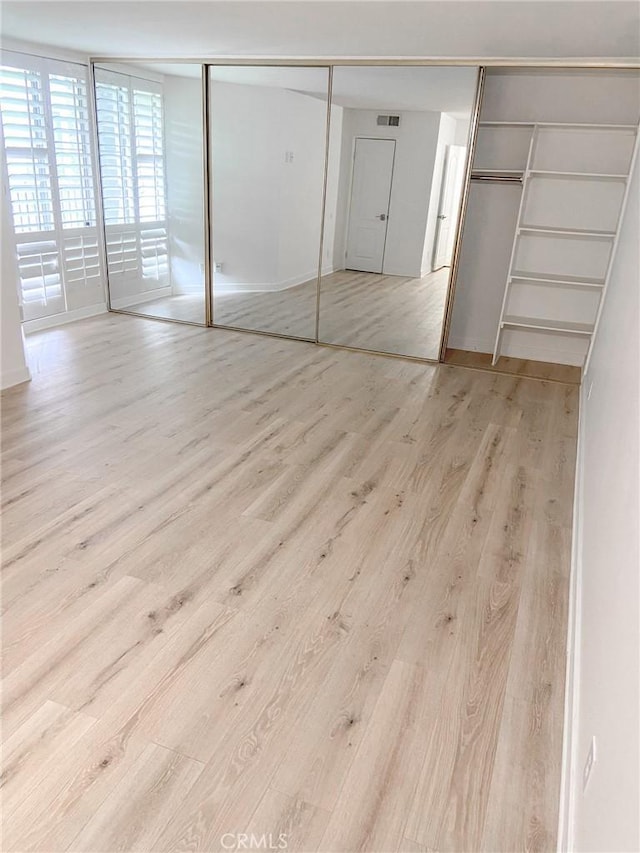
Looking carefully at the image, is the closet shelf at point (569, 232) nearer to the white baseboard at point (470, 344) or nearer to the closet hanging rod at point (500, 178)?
the closet hanging rod at point (500, 178)

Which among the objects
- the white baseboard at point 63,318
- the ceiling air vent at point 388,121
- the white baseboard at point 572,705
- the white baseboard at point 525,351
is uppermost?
the ceiling air vent at point 388,121

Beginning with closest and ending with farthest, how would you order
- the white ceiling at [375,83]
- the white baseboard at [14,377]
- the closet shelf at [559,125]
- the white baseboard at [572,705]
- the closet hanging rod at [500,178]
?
the white baseboard at [572,705], the white baseboard at [14,377], the closet shelf at [559,125], the white ceiling at [375,83], the closet hanging rod at [500,178]

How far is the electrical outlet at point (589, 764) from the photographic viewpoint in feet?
4.39

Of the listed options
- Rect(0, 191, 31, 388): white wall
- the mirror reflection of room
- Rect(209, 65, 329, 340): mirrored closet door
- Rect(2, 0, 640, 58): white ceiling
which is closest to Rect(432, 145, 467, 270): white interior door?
the mirror reflection of room

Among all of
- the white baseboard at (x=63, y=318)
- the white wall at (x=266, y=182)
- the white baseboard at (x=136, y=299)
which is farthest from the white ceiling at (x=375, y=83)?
the white baseboard at (x=63, y=318)

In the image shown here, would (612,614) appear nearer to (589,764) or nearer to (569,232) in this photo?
(589,764)

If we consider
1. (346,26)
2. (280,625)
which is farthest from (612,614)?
(346,26)

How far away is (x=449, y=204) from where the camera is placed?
478 cm

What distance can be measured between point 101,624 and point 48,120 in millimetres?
4717

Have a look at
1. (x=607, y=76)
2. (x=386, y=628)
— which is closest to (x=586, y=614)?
(x=386, y=628)

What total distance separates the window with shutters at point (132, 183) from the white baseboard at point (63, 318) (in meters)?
0.21

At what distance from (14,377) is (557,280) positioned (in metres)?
4.12

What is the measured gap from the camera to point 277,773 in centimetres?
160

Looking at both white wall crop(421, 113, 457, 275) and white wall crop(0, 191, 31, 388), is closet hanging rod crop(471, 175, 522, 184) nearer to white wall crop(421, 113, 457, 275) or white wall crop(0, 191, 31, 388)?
white wall crop(421, 113, 457, 275)
